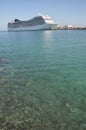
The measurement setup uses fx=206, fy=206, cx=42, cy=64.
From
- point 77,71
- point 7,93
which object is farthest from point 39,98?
point 77,71

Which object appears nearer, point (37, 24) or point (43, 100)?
point (43, 100)

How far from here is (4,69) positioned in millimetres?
15766

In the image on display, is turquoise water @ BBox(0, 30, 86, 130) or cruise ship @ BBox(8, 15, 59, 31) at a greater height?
cruise ship @ BBox(8, 15, 59, 31)

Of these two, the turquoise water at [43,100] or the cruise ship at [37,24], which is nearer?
the turquoise water at [43,100]

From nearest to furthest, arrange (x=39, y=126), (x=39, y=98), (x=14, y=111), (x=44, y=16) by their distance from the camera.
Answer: (x=39, y=126), (x=14, y=111), (x=39, y=98), (x=44, y=16)

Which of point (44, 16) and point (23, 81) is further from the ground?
point (44, 16)

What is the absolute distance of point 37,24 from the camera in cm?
11750

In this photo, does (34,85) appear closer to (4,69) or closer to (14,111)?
(14,111)

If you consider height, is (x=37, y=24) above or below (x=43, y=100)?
above

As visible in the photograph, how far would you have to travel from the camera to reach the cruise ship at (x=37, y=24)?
11488cm

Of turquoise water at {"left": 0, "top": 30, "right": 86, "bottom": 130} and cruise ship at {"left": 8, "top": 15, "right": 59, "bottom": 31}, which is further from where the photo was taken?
cruise ship at {"left": 8, "top": 15, "right": 59, "bottom": 31}

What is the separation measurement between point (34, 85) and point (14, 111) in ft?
11.5

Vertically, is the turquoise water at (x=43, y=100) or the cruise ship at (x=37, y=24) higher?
the cruise ship at (x=37, y=24)

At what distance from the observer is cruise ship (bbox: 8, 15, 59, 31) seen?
115 metres
